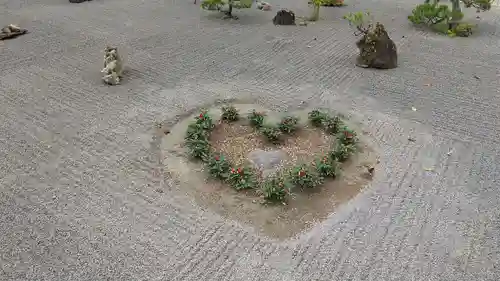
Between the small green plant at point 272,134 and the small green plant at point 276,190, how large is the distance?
114cm

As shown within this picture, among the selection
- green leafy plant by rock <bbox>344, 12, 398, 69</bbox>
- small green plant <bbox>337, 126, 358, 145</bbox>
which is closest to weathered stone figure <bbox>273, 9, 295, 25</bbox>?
green leafy plant by rock <bbox>344, 12, 398, 69</bbox>

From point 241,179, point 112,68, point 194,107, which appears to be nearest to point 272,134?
point 241,179

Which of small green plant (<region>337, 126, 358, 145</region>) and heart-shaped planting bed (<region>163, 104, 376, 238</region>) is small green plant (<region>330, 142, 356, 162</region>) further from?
small green plant (<region>337, 126, 358, 145</region>)

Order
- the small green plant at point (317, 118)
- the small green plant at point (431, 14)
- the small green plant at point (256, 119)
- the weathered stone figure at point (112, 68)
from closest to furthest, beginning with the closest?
the small green plant at point (256, 119)
the small green plant at point (317, 118)
the weathered stone figure at point (112, 68)
the small green plant at point (431, 14)

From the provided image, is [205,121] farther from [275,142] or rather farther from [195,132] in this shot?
[275,142]

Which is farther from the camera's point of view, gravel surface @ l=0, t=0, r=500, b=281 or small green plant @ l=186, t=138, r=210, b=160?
small green plant @ l=186, t=138, r=210, b=160

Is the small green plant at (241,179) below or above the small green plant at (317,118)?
below

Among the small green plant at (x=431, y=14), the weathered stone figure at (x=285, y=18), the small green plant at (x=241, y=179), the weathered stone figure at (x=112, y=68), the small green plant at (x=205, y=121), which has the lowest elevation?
the small green plant at (x=241, y=179)

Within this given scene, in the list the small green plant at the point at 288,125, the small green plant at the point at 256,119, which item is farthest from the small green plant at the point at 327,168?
the small green plant at the point at 256,119

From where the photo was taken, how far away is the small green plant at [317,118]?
7.45 metres

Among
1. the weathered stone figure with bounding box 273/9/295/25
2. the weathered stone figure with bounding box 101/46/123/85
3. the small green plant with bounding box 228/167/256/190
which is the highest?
the weathered stone figure with bounding box 273/9/295/25

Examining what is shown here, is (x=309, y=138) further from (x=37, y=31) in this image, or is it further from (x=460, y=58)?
(x=37, y=31)

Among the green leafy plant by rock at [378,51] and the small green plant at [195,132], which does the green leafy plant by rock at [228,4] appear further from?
the small green plant at [195,132]

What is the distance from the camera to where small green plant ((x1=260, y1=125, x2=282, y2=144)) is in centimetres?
697
